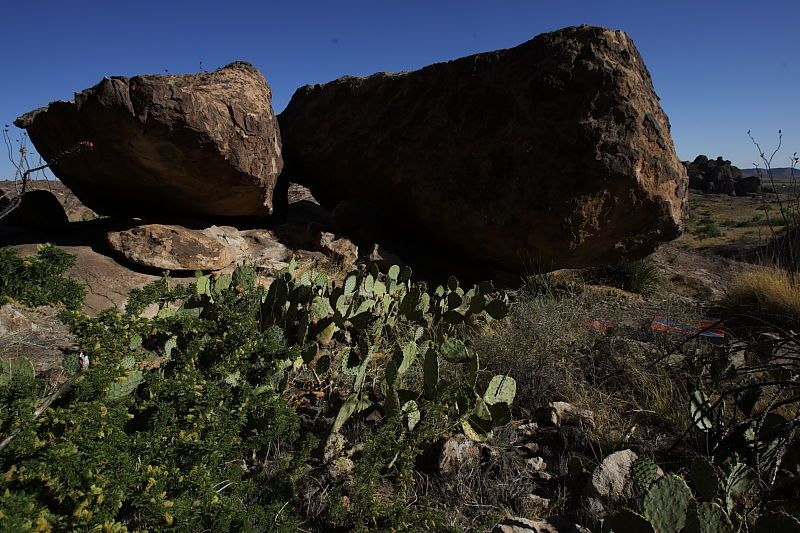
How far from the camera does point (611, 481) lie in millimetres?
2527

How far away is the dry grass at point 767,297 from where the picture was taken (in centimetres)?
603

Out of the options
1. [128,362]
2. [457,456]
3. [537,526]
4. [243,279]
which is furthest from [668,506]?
[243,279]

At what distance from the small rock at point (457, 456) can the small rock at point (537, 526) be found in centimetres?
45

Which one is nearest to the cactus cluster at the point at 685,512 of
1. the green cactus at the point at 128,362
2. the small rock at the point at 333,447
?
the small rock at the point at 333,447

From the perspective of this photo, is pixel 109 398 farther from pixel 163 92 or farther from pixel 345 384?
pixel 163 92

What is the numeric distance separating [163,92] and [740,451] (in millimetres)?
4705

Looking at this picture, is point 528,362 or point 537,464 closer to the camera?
point 537,464

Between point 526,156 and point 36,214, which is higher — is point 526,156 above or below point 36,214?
above

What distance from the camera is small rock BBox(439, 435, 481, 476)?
2.75m

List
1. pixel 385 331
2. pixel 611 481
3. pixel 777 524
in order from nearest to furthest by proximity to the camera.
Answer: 1. pixel 777 524
2. pixel 611 481
3. pixel 385 331

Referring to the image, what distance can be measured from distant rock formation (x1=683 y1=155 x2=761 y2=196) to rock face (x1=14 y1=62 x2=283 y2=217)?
162 feet

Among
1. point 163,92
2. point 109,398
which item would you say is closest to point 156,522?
point 109,398

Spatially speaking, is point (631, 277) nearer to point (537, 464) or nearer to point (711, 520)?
point (537, 464)

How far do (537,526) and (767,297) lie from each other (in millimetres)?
5538
